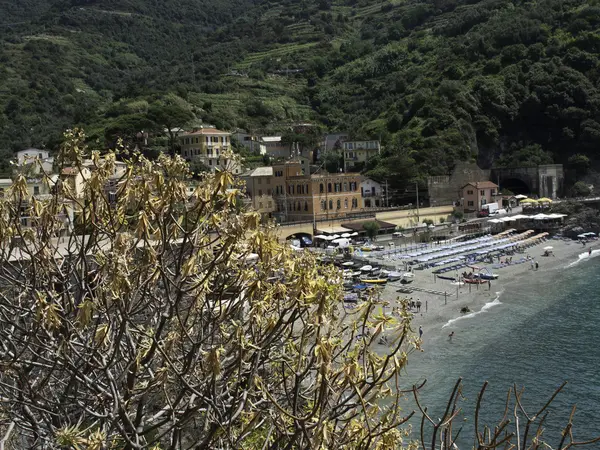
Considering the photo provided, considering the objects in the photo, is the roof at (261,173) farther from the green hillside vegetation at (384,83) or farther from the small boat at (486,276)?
the small boat at (486,276)

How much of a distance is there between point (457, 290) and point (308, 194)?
19.6m

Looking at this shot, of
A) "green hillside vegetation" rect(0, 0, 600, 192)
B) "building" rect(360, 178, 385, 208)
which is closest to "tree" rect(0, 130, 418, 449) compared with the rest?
"building" rect(360, 178, 385, 208)

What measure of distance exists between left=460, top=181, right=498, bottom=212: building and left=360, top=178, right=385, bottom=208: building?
8683mm

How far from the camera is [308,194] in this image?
5700cm

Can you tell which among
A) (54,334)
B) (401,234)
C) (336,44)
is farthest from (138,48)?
(54,334)

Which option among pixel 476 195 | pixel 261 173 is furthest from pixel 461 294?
pixel 476 195

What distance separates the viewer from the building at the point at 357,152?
77062 mm

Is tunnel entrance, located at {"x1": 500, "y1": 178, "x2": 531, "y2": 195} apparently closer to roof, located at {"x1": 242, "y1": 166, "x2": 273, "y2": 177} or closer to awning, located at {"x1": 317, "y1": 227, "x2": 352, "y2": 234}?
awning, located at {"x1": 317, "y1": 227, "x2": 352, "y2": 234}

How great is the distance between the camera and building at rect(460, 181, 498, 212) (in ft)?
219

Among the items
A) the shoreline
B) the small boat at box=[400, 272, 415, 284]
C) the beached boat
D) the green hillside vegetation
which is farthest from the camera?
the green hillside vegetation

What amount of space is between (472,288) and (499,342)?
11.8m

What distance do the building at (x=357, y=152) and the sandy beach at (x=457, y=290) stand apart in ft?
85.5

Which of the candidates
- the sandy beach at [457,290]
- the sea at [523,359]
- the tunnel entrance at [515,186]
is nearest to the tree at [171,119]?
the sandy beach at [457,290]

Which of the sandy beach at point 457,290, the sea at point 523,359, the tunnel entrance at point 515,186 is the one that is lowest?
the sea at point 523,359
